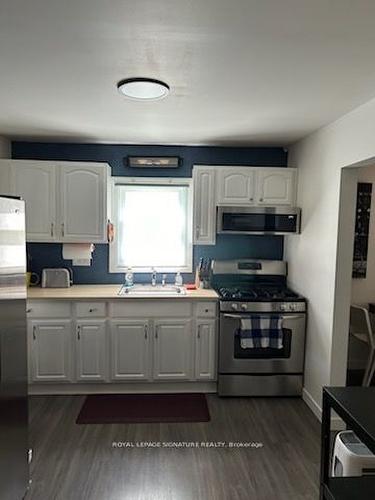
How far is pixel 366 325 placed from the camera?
3307 mm

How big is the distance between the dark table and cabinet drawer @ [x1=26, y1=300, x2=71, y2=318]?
2.48 m

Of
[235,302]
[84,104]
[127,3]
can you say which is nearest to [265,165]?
[235,302]

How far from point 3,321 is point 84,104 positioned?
1.55m

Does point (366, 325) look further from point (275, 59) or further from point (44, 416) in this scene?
point (44, 416)

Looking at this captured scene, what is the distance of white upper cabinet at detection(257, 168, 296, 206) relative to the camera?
3.56 m

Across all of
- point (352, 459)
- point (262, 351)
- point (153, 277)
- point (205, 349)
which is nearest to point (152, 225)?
point (153, 277)

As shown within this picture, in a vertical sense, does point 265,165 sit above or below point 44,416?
above

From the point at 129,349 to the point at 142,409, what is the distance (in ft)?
1.75

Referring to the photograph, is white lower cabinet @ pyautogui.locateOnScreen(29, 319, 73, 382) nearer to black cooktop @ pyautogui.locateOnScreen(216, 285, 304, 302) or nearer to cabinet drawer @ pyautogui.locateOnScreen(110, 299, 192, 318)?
cabinet drawer @ pyautogui.locateOnScreen(110, 299, 192, 318)

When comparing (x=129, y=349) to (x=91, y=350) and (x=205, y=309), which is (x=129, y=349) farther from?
(x=205, y=309)

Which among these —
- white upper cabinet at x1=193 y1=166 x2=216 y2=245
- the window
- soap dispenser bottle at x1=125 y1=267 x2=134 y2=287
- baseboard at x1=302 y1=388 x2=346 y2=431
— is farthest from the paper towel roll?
baseboard at x1=302 y1=388 x2=346 y2=431

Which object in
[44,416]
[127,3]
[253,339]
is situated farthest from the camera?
[253,339]

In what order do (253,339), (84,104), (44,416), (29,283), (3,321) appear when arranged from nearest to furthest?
(3,321) < (84,104) < (44,416) < (253,339) < (29,283)

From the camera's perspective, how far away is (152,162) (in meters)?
3.75
